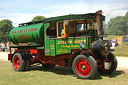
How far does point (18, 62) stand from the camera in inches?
412

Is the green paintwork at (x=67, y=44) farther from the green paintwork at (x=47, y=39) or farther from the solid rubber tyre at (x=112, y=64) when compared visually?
the solid rubber tyre at (x=112, y=64)

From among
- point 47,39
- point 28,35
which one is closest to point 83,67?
point 47,39

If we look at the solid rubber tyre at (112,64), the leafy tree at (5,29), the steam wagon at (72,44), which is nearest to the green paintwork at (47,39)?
the steam wagon at (72,44)

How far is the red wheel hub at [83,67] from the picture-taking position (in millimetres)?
7277

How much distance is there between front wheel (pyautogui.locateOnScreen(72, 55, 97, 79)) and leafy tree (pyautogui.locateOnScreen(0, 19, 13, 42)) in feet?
184

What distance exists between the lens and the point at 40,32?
→ 9.19 m

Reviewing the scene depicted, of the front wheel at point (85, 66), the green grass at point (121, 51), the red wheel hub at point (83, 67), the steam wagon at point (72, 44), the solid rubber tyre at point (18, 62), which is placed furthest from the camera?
the green grass at point (121, 51)

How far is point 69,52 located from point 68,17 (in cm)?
156

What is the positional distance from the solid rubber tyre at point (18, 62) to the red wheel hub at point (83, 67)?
12.1ft

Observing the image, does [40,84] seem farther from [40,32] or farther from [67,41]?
[40,32]

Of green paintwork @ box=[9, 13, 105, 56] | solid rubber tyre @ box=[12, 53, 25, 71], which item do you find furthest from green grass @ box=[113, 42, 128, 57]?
solid rubber tyre @ box=[12, 53, 25, 71]

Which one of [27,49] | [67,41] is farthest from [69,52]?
[27,49]

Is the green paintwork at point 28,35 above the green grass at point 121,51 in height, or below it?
above

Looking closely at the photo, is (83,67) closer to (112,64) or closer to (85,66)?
(85,66)
